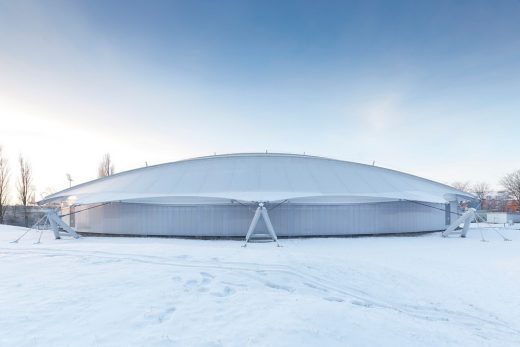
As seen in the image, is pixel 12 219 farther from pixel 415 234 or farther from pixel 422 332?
pixel 422 332

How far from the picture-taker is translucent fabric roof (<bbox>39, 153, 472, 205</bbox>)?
702 inches

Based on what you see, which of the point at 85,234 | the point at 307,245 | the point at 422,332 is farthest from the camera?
the point at 85,234

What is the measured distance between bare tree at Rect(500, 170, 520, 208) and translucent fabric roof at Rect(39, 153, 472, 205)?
66355mm

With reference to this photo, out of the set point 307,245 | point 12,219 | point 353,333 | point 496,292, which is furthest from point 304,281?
point 12,219

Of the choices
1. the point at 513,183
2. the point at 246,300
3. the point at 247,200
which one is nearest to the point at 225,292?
the point at 246,300

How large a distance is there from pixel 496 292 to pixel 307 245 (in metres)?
8.37

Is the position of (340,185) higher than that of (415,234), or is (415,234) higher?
(340,185)

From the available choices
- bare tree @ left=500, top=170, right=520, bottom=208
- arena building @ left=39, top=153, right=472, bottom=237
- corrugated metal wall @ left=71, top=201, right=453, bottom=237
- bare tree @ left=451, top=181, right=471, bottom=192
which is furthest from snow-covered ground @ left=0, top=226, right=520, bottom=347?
bare tree @ left=451, top=181, right=471, bottom=192

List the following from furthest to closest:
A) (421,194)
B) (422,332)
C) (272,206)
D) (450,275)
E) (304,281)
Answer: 1. (421,194)
2. (272,206)
3. (450,275)
4. (304,281)
5. (422,332)

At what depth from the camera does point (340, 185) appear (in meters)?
19.4

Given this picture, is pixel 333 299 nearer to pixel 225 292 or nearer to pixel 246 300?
pixel 246 300

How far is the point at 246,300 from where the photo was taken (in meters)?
6.75

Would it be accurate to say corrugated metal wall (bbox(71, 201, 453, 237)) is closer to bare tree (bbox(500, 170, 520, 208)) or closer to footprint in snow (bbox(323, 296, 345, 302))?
footprint in snow (bbox(323, 296, 345, 302))

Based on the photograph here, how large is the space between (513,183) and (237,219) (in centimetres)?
8388
